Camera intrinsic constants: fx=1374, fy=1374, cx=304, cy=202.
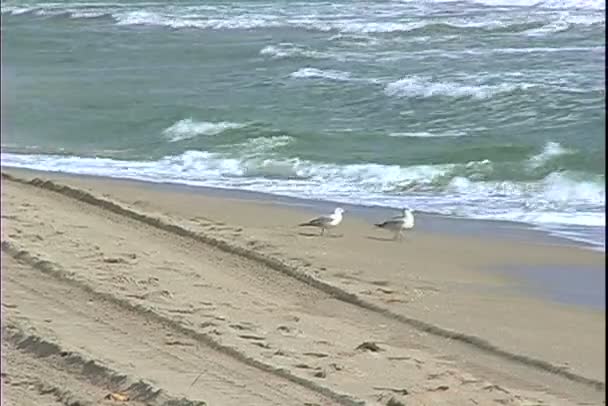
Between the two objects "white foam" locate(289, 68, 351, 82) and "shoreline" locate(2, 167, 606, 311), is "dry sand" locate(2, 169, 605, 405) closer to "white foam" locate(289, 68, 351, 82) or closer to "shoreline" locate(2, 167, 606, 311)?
"shoreline" locate(2, 167, 606, 311)

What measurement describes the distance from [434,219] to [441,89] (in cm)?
798

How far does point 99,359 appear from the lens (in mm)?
6152

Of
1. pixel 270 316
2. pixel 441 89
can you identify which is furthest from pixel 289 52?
pixel 270 316

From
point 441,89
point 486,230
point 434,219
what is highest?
point 486,230

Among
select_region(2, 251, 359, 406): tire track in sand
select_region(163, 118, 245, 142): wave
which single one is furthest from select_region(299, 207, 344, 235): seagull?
select_region(163, 118, 245, 142): wave

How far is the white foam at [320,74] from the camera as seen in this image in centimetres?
2078

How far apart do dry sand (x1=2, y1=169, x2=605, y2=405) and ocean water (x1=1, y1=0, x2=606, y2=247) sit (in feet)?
3.56

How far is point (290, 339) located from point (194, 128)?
1031 centimetres

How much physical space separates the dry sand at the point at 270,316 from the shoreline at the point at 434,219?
259 mm

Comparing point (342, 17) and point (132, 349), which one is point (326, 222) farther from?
point (342, 17)

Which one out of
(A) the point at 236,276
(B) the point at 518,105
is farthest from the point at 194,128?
(A) the point at 236,276

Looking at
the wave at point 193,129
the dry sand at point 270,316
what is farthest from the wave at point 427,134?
the dry sand at point 270,316

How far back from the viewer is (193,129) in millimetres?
16812

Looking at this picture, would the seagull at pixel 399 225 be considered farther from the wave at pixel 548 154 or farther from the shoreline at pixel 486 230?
the wave at pixel 548 154
